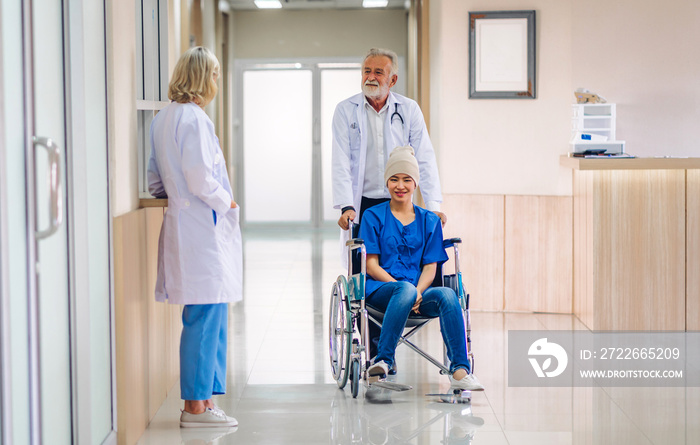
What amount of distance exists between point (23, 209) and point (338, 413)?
174 centimetres

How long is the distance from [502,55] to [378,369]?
2.77 meters

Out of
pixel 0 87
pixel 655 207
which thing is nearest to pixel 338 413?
pixel 0 87

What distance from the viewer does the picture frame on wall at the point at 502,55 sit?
18.3 feet

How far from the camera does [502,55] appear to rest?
5.60 meters

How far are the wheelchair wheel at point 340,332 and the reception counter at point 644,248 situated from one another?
71.2 inches

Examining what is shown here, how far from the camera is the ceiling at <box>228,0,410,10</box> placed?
35.0ft

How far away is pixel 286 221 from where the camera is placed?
11.8 meters

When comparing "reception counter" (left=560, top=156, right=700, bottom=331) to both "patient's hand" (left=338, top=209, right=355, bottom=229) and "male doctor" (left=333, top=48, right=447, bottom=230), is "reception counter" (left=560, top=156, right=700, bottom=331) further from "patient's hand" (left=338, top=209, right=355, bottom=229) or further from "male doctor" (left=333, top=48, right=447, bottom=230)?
"patient's hand" (left=338, top=209, right=355, bottom=229)

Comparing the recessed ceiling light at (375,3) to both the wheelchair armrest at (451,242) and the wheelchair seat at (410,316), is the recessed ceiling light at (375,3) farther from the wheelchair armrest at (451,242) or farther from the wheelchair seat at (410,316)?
the wheelchair seat at (410,316)

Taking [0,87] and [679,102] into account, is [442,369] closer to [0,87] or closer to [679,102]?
[0,87]

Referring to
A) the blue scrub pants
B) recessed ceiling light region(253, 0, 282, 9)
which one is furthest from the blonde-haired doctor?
recessed ceiling light region(253, 0, 282, 9)

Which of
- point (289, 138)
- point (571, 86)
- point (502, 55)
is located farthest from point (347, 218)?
point (289, 138)

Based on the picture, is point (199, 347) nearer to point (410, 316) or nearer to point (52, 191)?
point (410, 316)

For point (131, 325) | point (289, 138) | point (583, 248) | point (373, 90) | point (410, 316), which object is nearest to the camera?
point (131, 325)
